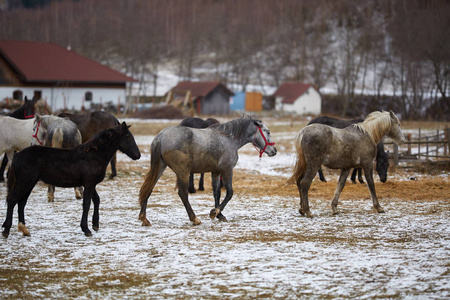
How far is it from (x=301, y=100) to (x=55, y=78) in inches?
1035

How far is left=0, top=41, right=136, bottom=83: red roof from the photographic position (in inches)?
1806

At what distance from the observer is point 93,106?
156 ft

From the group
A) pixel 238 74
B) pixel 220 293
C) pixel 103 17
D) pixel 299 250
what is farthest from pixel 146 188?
pixel 103 17

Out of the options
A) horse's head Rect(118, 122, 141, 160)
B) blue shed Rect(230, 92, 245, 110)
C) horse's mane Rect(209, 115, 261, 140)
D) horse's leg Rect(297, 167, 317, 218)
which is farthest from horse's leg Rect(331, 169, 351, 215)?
blue shed Rect(230, 92, 245, 110)

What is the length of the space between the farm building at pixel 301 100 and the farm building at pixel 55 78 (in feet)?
59.9

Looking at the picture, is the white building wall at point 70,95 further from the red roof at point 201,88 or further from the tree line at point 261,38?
the tree line at point 261,38

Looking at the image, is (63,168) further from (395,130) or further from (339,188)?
(395,130)

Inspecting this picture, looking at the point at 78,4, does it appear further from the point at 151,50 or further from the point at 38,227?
the point at 38,227

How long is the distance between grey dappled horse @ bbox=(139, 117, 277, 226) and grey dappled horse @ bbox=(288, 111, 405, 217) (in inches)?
28.1

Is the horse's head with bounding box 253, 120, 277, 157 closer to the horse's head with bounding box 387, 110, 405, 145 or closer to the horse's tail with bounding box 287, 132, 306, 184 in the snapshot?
the horse's tail with bounding box 287, 132, 306, 184

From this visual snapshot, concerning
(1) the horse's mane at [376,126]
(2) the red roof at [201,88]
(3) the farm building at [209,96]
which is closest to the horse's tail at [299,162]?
(1) the horse's mane at [376,126]

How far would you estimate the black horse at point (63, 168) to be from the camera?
802cm

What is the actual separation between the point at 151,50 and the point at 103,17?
2159 cm

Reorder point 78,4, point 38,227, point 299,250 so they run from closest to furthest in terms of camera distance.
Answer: point 299,250, point 38,227, point 78,4
